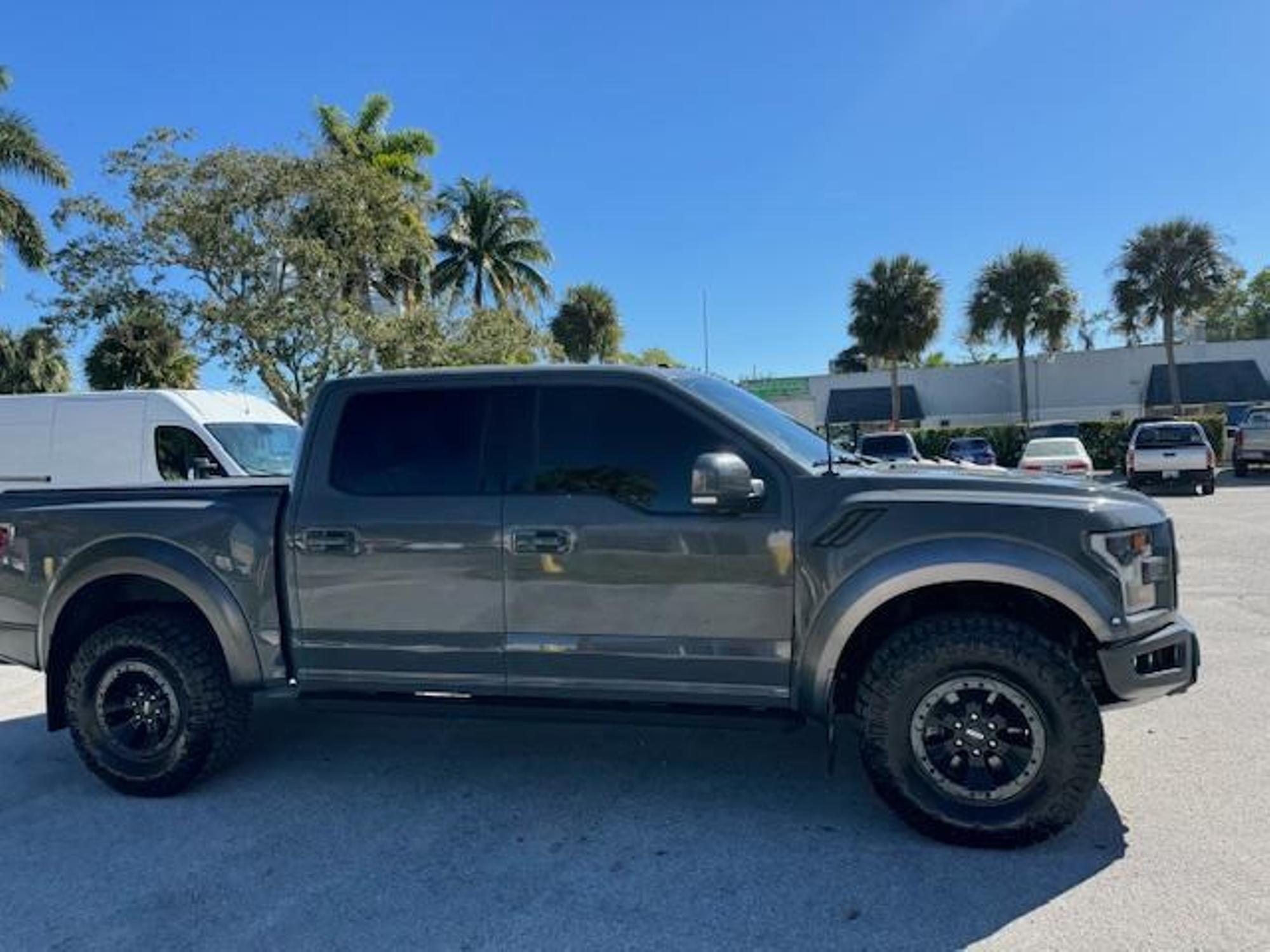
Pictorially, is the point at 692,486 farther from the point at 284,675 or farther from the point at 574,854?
the point at 284,675

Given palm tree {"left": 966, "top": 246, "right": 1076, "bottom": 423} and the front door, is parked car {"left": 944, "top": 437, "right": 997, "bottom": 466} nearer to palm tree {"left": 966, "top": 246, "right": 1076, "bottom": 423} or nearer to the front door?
palm tree {"left": 966, "top": 246, "right": 1076, "bottom": 423}

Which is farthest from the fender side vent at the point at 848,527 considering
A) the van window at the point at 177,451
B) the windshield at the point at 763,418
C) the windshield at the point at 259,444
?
the van window at the point at 177,451

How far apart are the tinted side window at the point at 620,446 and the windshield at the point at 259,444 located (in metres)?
7.40

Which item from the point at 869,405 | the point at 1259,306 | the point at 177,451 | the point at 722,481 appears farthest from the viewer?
the point at 1259,306

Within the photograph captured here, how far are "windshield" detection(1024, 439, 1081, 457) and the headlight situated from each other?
17.9 m

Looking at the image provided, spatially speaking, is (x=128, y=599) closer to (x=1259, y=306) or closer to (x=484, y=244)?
(x=484, y=244)

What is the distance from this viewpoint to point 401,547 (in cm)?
404

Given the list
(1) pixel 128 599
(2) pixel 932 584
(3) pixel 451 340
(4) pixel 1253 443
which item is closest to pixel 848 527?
(2) pixel 932 584

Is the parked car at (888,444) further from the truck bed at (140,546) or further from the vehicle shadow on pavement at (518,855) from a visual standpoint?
the truck bed at (140,546)

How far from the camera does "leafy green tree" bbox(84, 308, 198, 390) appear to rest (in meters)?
20.0

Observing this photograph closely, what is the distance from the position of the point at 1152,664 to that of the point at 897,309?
38.9m

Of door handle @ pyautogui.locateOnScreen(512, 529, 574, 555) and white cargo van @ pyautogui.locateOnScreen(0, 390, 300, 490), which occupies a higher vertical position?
white cargo van @ pyautogui.locateOnScreen(0, 390, 300, 490)

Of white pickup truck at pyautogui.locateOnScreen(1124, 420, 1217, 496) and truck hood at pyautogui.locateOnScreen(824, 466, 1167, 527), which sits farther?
white pickup truck at pyautogui.locateOnScreen(1124, 420, 1217, 496)

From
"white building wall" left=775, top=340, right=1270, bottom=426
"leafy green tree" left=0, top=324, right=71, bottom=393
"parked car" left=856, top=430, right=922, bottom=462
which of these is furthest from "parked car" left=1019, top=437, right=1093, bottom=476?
"leafy green tree" left=0, top=324, right=71, bottom=393
